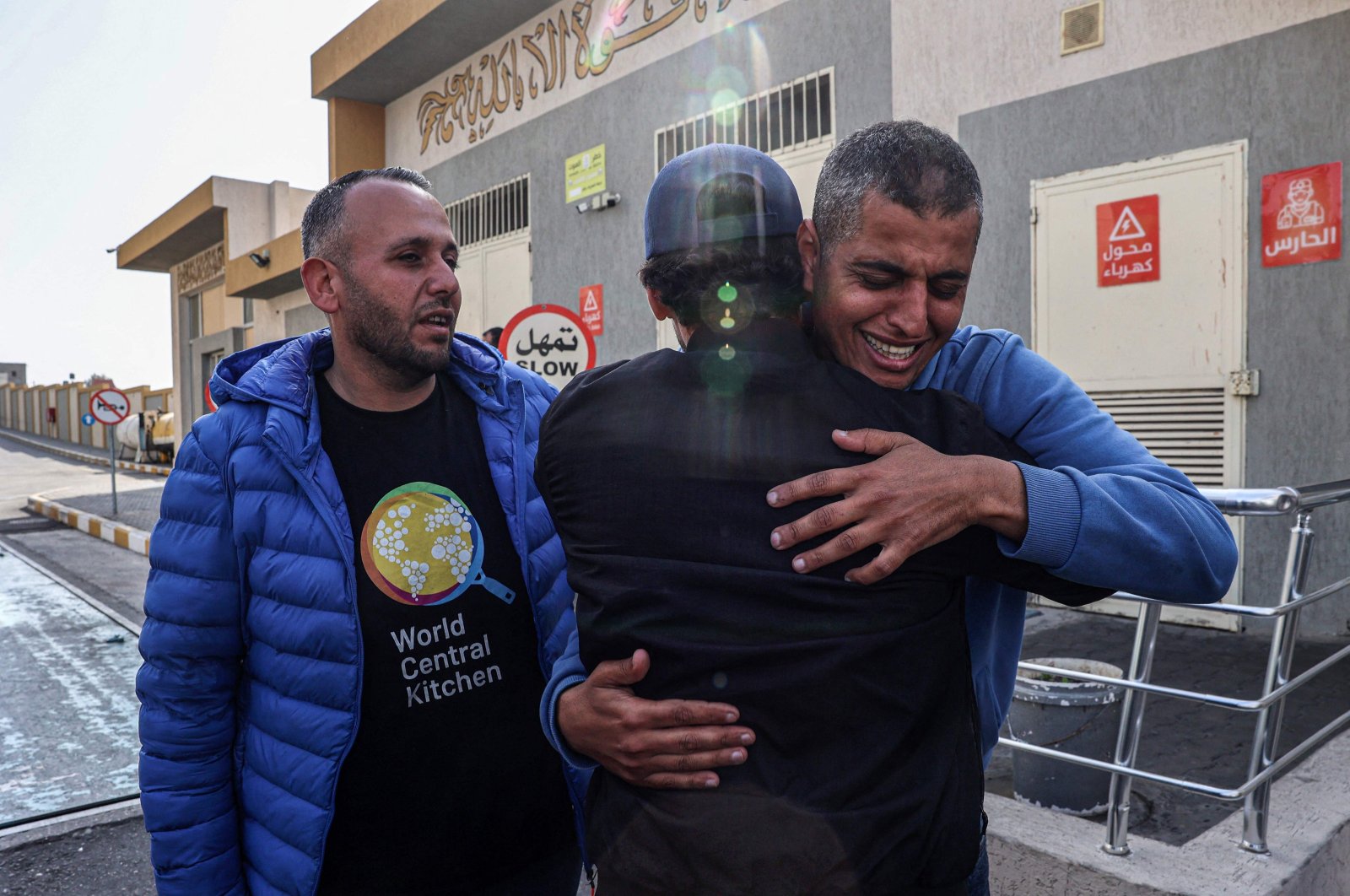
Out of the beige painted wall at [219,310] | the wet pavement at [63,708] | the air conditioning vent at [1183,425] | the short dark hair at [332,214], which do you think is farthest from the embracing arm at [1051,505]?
the beige painted wall at [219,310]

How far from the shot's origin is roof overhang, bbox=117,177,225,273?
23.1 metres

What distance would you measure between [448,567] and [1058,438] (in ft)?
3.81

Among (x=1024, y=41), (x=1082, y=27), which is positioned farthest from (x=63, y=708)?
(x=1082, y=27)

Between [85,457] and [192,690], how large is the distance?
33.9 metres

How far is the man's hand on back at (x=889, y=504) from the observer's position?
1.09 m

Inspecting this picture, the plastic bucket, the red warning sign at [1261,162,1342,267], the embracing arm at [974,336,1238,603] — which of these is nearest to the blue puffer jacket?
the embracing arm at [974,336,1238,603]

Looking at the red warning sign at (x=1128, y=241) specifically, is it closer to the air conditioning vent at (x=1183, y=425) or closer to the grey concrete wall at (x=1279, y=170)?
the grey concrete wall at (x=1279, y=170)

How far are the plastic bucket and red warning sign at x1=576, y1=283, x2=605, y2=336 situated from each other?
27.1 feet

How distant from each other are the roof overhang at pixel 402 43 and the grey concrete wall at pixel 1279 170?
7.96m

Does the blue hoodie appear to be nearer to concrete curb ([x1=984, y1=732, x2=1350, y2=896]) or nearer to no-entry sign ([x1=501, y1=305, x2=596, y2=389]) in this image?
concrete curb ([x1=984, y1=732, x2=1350, y2=896])

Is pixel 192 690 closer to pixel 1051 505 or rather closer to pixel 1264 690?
pixel 1051 505

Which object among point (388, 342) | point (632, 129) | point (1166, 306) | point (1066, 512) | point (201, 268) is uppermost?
point (201, 268)

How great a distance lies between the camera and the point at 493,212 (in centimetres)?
1307

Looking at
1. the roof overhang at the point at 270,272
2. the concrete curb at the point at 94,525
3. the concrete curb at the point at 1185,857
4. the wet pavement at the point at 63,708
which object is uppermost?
the roof overhang at the point at 270,272
